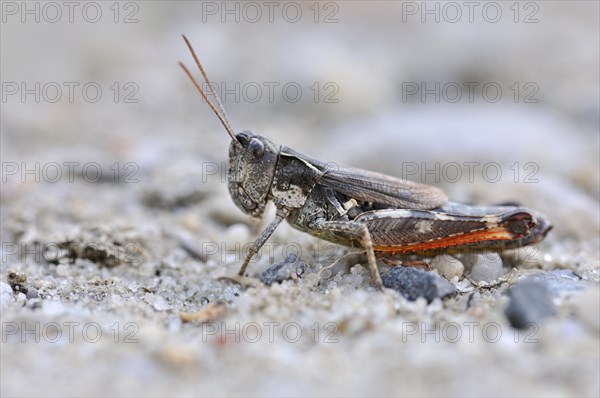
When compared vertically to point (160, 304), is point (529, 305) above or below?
above

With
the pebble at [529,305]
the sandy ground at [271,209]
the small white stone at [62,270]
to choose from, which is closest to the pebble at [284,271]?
the sandy ground at [271,209]

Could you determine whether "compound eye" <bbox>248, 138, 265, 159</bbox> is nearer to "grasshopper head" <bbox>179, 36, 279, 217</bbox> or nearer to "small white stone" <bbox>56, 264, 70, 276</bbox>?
"grasshopper head" <bbox>179, 36, 279, 217</bbox>

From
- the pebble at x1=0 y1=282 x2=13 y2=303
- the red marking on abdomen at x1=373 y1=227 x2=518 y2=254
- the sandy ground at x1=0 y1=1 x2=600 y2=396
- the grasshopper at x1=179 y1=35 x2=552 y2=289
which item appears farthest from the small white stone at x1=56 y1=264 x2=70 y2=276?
the red marking on abdomen at x1=373 y1=227 x2=518 y2=254

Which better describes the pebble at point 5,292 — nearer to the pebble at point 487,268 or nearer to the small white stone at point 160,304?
the small white stone at point 160,304

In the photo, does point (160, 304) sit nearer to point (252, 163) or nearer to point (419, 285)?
point (252, 163)

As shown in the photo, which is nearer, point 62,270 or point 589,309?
point 589,309

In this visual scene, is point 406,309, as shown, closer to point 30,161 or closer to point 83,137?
point 30,161

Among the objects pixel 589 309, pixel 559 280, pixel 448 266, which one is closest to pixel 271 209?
pixel 448 266
